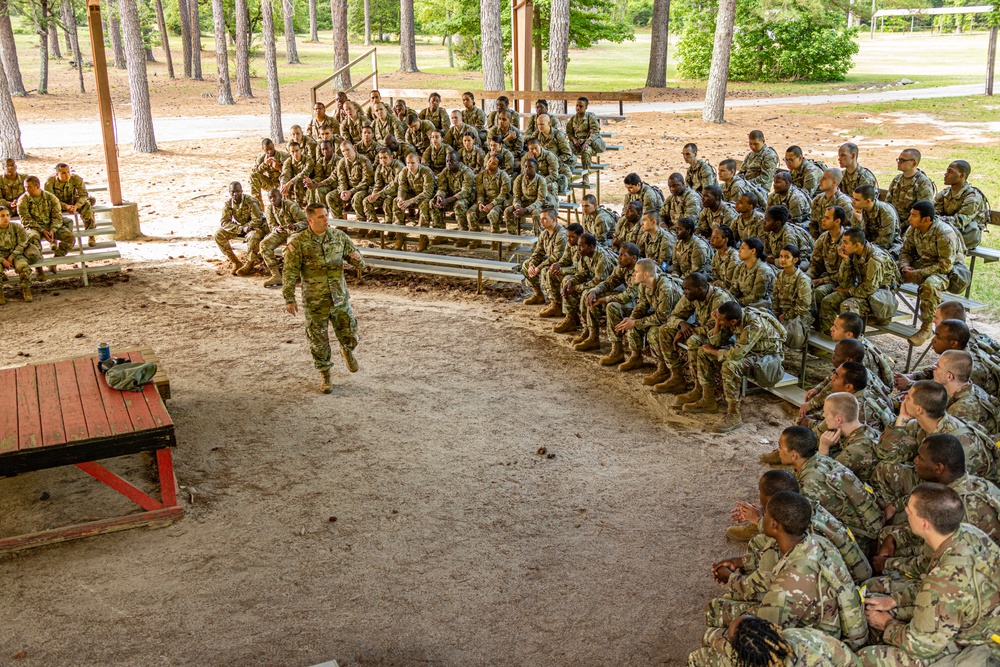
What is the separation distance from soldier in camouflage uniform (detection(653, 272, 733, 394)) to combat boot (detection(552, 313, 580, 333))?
1.89 meters

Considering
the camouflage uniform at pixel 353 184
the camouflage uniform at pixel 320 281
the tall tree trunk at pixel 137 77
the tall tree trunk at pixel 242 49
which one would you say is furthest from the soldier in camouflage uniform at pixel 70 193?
the tall tree trunk at pixel 242 49

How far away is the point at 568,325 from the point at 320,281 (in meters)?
3.24

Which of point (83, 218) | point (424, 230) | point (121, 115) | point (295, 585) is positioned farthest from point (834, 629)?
point (121, 115)

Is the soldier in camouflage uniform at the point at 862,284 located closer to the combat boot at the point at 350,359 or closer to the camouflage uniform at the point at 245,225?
the combat boot at the point at 350,359

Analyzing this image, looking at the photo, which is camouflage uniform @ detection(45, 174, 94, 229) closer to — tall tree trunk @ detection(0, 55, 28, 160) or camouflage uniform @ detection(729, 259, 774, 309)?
tall tree trunk @ detection(0, 55, 28, 160)

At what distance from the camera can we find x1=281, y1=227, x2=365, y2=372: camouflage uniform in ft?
29.1

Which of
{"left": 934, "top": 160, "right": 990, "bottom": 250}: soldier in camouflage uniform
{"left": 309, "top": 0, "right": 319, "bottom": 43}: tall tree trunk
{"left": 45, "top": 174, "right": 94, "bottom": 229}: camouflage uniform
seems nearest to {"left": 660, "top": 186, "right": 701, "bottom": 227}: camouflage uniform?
{"left": 934, "top": 160, "right": 990, "bottom": 250}: soldier in camouflage uniform

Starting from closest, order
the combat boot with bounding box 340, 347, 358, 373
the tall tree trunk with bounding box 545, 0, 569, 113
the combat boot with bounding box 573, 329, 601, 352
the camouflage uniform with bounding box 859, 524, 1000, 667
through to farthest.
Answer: the camouflage uniform with bounding box 859, 524, 1000, 667 < the combat boot with bounding box 340, 347, 358, 373 < the combat boot with bounding box 573, 329, 601, 352 < the tall tree trunk with bounding box 545, 0, 569, 113

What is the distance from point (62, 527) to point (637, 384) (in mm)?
5424

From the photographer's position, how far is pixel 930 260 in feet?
30.2

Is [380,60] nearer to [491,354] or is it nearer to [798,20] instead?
[798,20]

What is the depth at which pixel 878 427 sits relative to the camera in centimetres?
647

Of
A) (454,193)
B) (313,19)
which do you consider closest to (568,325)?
(454,193)

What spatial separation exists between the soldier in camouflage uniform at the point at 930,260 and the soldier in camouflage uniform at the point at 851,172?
1665 millimetres
